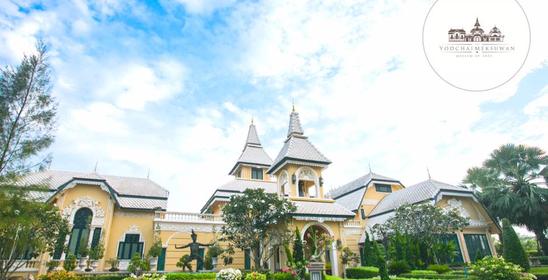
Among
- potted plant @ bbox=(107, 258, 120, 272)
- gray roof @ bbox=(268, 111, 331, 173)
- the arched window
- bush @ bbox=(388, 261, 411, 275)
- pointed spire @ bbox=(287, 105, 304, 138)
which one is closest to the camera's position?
bush @ bbox=(388, 261, 411, 275)

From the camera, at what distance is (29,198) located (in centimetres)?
1193

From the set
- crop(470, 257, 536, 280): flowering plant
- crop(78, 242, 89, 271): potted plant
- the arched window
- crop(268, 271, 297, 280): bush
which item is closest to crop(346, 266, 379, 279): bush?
crop(268, 271, 297, 280): bush

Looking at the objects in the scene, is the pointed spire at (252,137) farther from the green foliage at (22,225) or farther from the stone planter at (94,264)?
the green foliage at (22,225)

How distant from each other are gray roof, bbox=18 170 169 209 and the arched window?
6.82 ft

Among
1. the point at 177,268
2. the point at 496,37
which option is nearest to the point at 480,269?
the point at 496,37

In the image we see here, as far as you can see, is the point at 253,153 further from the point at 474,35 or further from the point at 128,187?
the point at 474,35

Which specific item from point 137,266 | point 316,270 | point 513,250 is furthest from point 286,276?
point 513,250

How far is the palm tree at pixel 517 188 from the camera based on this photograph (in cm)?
2100

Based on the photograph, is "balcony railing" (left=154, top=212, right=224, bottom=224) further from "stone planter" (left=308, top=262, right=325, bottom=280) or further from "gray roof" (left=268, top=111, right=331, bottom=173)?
"stone planter" (left=308, top=262, right=325, bottom=280)

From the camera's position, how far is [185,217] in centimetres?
2053

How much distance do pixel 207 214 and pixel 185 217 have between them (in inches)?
63.2

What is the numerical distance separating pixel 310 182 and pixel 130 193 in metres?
14.4

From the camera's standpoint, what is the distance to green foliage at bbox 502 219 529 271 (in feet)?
52.0

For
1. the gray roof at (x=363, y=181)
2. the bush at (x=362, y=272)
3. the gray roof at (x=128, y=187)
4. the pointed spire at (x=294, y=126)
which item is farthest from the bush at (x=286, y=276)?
the gray roof at (x=363, y=181)
